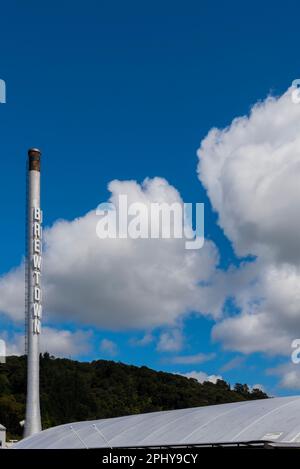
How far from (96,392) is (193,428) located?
10347cm

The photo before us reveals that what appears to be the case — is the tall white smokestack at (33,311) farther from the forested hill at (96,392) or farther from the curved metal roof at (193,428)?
the forested hill at (96,392)

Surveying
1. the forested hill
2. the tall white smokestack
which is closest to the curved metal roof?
the tall white smokestack

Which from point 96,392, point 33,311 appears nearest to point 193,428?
point 33,311

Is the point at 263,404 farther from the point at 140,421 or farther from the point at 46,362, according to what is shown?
the point at 46,362

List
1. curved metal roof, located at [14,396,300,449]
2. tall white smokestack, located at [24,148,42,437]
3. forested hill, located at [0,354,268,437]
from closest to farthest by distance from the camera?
curved metal roof, located at [14,396,300,449]
tall white smokestack, located at [24,148,42,437]
forested hill, located at [0,354,268,437]

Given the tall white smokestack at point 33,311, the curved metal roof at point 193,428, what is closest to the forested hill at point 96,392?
the tall white smokestack at point 33,311

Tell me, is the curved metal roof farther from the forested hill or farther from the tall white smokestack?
the forested hill

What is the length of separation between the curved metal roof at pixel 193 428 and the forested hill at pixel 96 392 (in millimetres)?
69979

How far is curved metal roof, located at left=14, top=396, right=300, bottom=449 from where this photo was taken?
35297mm

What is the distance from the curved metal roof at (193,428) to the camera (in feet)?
116

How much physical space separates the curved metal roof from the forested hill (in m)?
70.0
